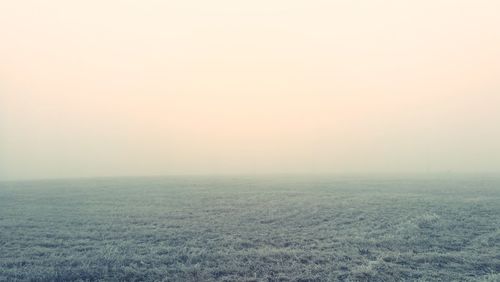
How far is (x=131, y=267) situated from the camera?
15.2 meters

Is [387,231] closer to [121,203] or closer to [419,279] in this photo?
[419,279]

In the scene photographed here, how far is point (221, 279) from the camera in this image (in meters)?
14.0

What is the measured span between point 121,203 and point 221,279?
22.4 m

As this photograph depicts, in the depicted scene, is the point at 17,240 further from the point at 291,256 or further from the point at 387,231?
the point at 387,231

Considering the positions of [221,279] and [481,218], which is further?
[481,218]

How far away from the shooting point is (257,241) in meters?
19.2

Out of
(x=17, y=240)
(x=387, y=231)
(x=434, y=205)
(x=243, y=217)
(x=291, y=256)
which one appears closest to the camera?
(x=291, y=256)

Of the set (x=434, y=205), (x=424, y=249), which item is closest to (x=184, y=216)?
(x=424, y=249)

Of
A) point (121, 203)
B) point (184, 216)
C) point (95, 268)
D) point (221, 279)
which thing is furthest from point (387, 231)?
point (121, 203)

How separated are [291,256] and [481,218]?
14.6 meters

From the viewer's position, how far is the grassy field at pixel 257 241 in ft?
48.0

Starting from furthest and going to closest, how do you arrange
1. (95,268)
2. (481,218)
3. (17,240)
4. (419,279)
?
(481,218) < (17,240) < (95,268) < (419,279)

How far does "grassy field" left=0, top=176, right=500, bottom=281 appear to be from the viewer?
48.0ft

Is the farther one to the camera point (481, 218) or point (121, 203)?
point (121, 203)
